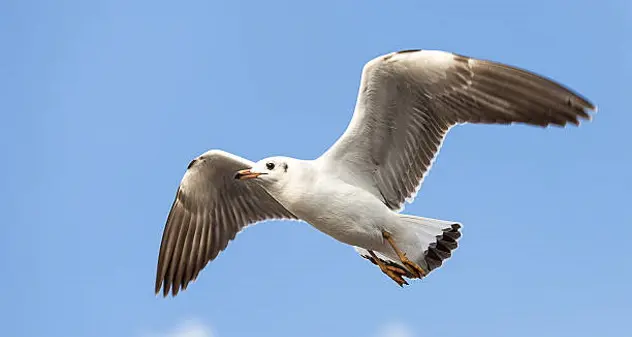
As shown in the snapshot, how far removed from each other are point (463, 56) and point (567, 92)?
113 cm

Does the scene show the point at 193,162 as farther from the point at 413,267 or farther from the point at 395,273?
the point at 413,267

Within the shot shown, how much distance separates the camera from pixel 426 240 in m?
11.1

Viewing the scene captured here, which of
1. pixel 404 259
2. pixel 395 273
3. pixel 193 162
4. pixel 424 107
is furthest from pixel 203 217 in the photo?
pixel 424 107

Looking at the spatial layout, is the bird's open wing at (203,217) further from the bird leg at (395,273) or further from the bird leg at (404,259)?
the bird leg at (404,259)

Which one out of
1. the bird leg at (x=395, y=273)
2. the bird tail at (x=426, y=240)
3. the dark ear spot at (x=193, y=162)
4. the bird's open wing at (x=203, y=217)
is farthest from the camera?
the bird's open wing at (x=203, y=217)

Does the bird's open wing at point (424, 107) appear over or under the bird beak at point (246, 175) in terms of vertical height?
over

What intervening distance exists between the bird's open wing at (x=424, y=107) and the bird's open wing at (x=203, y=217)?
1.88m

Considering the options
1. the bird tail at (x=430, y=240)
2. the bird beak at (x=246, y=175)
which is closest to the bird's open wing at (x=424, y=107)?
the bird tail at (x=430, y=240)

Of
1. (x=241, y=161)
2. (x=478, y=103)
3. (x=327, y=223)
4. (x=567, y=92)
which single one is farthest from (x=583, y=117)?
(x=241, y=161)

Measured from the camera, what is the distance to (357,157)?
11094 mm

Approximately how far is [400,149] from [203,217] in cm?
302

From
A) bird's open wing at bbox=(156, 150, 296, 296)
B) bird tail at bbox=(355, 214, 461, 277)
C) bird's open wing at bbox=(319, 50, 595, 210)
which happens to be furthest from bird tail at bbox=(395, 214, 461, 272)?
bird's open wing at bbox=(156, 150, 296, 296)

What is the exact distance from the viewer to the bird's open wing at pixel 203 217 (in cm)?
1266

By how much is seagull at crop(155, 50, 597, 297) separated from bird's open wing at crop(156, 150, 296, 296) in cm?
99
